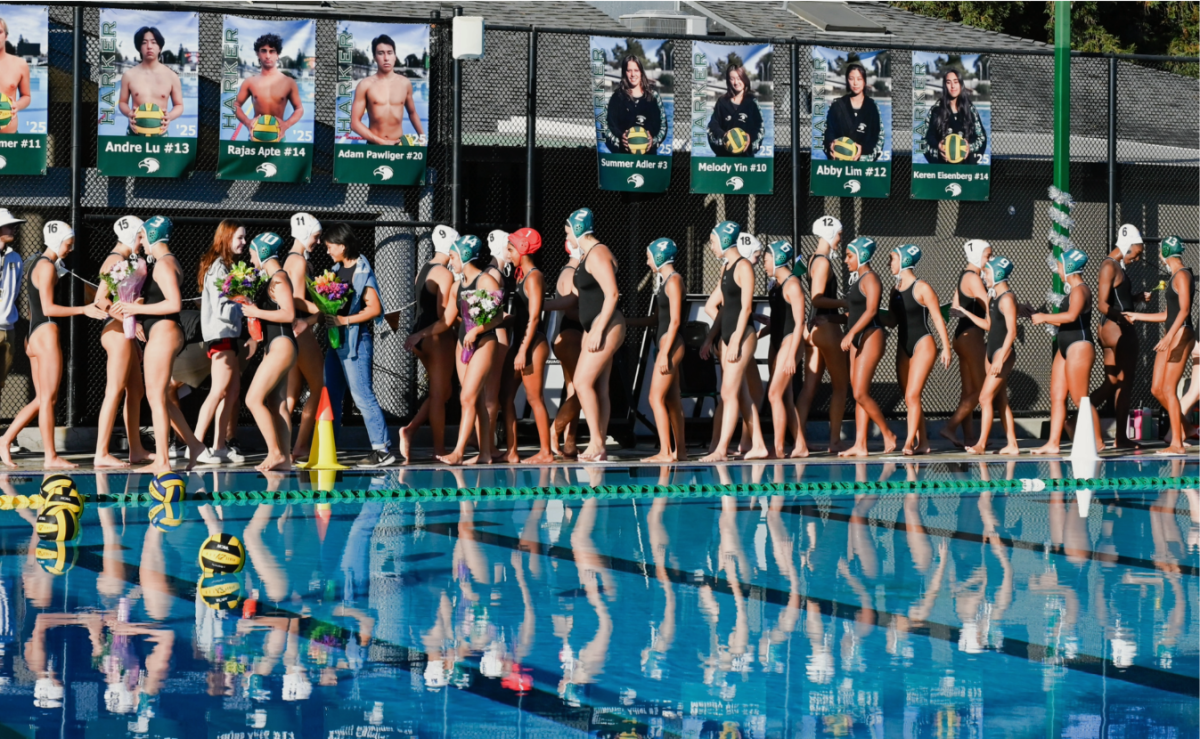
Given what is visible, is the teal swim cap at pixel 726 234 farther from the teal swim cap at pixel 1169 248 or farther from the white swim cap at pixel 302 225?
the teal swim cap at pixel 1169 248

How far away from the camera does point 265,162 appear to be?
551 inches

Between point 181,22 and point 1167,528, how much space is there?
8632 mm

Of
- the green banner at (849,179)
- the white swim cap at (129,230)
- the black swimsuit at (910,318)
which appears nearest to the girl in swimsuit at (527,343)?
the white swim cap at (129,230)

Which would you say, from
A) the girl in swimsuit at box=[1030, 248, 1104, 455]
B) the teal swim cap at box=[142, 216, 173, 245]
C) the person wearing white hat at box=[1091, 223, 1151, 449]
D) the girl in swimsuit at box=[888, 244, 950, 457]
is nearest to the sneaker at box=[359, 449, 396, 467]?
the teal swim cap at box=[142, 216, 173, 245]

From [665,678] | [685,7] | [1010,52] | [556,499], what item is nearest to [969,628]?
[665,678]

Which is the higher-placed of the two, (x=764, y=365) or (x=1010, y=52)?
(x=1010, y=52)

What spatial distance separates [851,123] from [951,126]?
1.00m

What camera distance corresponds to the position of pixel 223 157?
45.6ft

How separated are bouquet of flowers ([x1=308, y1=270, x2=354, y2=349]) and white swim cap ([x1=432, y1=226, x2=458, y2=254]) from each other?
1.05 m

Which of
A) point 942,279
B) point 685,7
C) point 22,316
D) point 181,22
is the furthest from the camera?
point 685,7

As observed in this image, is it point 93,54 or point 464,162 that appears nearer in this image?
point 93,54

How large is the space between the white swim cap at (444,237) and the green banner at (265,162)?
5.77 feet

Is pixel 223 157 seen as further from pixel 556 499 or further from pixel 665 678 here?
pixel 665 678

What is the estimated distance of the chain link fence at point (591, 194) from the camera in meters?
14.6
